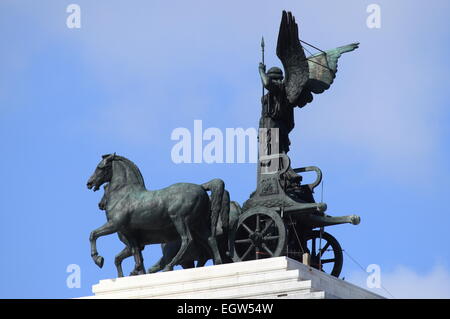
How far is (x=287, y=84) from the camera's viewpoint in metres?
47.6

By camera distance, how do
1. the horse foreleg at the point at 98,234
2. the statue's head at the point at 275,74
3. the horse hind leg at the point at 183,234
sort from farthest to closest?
the statue's head at the point at 275,74, the horse foreleg at the point at 98,234, the horse hind leg at the point at 183,234

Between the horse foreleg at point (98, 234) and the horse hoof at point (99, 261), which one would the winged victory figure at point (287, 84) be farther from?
the horse hoof at point (99, 261)

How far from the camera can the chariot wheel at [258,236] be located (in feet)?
149

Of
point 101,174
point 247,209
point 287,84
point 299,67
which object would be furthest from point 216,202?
point 299,67

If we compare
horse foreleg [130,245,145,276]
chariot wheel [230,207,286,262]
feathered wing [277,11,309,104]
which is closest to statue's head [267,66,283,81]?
feathered wing [277,11,309,104]

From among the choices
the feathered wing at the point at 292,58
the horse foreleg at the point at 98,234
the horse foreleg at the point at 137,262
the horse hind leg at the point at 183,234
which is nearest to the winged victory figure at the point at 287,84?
the feathered wing at the point at 292,58

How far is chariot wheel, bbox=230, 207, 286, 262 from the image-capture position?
4556 centimetres

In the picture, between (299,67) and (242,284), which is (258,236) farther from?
(299,67)

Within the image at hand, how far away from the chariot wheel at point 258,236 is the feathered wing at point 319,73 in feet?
10.4

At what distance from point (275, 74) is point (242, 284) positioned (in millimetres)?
5960
